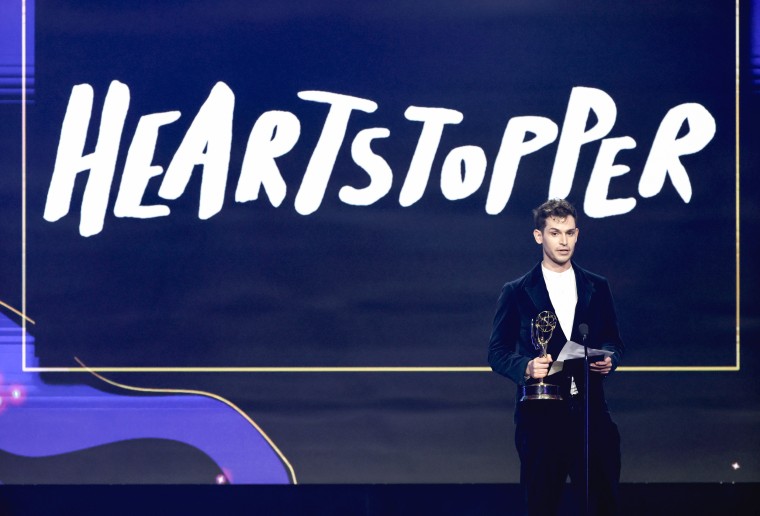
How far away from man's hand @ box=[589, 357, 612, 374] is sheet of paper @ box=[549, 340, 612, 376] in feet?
0.16

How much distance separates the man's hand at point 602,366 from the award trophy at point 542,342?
172mm

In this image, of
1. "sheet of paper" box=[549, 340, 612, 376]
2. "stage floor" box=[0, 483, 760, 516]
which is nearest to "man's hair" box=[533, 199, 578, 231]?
"sheet of paper" box=[549, 340, 612, 376]

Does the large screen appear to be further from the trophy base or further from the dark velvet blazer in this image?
the trophy base

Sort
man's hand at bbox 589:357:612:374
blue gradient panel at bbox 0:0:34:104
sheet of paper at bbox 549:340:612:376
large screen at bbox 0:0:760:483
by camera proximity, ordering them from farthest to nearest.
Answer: blue gradient panel at bbox 0:0:34:104 → large screen at bbox 0:0:760:483 → man's hand at bbox 589:357:612:374 → sheet of paper at bbox 549:340:612:376

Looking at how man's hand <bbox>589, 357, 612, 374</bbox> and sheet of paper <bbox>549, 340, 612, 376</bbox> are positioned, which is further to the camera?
man's hand <bbox>589, 357, 612, 374</bbox>

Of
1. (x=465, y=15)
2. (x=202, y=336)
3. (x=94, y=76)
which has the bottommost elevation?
(x=202, y=336)

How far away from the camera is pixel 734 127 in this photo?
4.71 m

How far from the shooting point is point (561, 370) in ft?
13.5

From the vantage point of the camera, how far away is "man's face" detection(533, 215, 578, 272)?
14.1ft

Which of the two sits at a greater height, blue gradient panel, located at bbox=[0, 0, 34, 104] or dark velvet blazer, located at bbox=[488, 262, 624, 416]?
blue gradient panel, located at bbox=[0, 0, 34, 104]

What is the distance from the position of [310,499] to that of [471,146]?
1895 millimetres

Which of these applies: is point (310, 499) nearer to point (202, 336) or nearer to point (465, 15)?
point (202, 336)

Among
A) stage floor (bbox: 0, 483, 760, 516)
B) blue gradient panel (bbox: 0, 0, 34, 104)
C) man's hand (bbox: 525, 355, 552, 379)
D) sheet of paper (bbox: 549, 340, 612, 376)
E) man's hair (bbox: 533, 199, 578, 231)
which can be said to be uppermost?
blue gradient panel (bbox: 0, 0, 34, 104)

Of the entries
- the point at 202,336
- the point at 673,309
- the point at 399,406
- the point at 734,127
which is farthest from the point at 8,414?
the point at 734,127
